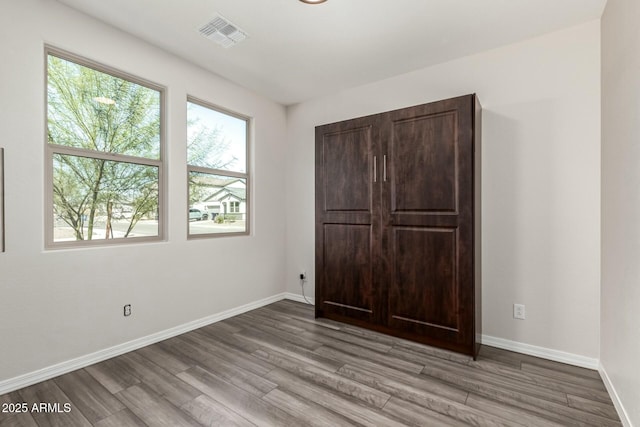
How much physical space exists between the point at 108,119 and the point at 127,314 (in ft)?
5.39

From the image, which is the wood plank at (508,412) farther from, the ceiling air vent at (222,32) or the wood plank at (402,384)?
the ceiling air vent at (222,32)

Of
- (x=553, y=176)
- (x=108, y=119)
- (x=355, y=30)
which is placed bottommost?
(x=553, y=176)

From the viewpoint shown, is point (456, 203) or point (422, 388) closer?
point (422, 388)

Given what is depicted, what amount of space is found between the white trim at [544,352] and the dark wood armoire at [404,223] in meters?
0.27

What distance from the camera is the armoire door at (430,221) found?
97.1 inches

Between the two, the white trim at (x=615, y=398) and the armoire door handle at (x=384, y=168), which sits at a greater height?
the armoire door handle at (x=384, y=168)

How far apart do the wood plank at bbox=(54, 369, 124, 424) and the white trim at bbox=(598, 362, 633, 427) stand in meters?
2.85

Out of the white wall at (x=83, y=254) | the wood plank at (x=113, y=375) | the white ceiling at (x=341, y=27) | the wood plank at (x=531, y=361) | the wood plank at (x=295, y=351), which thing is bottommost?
the wood plank at (x=531, y=361)

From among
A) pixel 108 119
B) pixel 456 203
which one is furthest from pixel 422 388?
pixel 108 119

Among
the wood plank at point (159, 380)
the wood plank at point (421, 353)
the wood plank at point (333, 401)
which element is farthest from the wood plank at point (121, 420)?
the wood plank at point (421, 353)

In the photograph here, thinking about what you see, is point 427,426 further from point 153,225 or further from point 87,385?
point 153,225

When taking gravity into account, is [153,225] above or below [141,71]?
below

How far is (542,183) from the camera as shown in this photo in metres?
2.55

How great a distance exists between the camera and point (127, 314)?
2.63 m
